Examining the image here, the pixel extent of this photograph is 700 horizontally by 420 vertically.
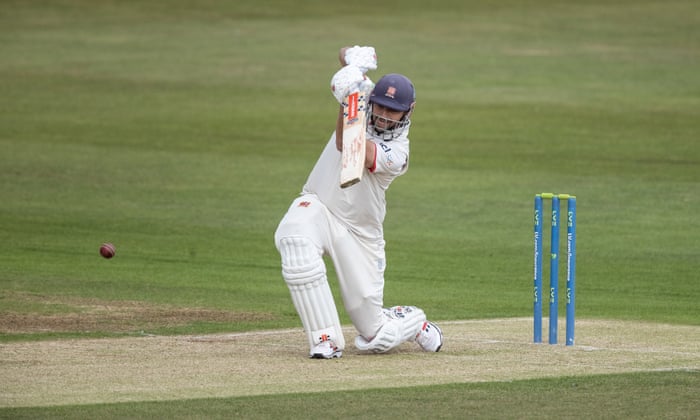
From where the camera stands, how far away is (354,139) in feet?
29.9

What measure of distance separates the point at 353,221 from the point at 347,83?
3.17 ft

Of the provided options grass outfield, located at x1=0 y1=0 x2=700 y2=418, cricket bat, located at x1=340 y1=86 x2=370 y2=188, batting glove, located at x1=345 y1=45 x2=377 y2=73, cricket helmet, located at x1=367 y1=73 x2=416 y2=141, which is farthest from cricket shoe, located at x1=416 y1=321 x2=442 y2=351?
batting glove, located at x1=345 y1=45 x2=377 y2=73

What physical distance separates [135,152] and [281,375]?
15.1 metres

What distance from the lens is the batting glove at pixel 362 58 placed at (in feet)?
31.0

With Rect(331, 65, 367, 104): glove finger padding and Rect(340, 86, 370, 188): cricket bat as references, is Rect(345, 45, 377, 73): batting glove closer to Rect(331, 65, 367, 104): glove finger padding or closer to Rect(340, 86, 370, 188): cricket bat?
Rect(331, 65, 367, 104): glove finger padding

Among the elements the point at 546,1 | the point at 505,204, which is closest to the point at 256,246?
the point at 505,204

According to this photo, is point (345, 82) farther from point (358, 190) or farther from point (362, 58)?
point (358, 190)

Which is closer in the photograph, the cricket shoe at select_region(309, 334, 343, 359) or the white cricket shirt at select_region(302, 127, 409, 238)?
the cricket shoe at select_region(309, 334, 343, 359)

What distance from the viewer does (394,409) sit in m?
7.80

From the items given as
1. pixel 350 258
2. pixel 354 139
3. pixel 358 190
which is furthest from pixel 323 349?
pixel 354 139

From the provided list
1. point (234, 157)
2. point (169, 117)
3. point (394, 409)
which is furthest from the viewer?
point (169, 117)

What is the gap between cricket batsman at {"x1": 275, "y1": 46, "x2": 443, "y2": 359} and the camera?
9.35 m

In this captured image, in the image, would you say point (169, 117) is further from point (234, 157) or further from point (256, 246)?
point (256, 246)

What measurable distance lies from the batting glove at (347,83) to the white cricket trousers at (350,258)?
797 mm
